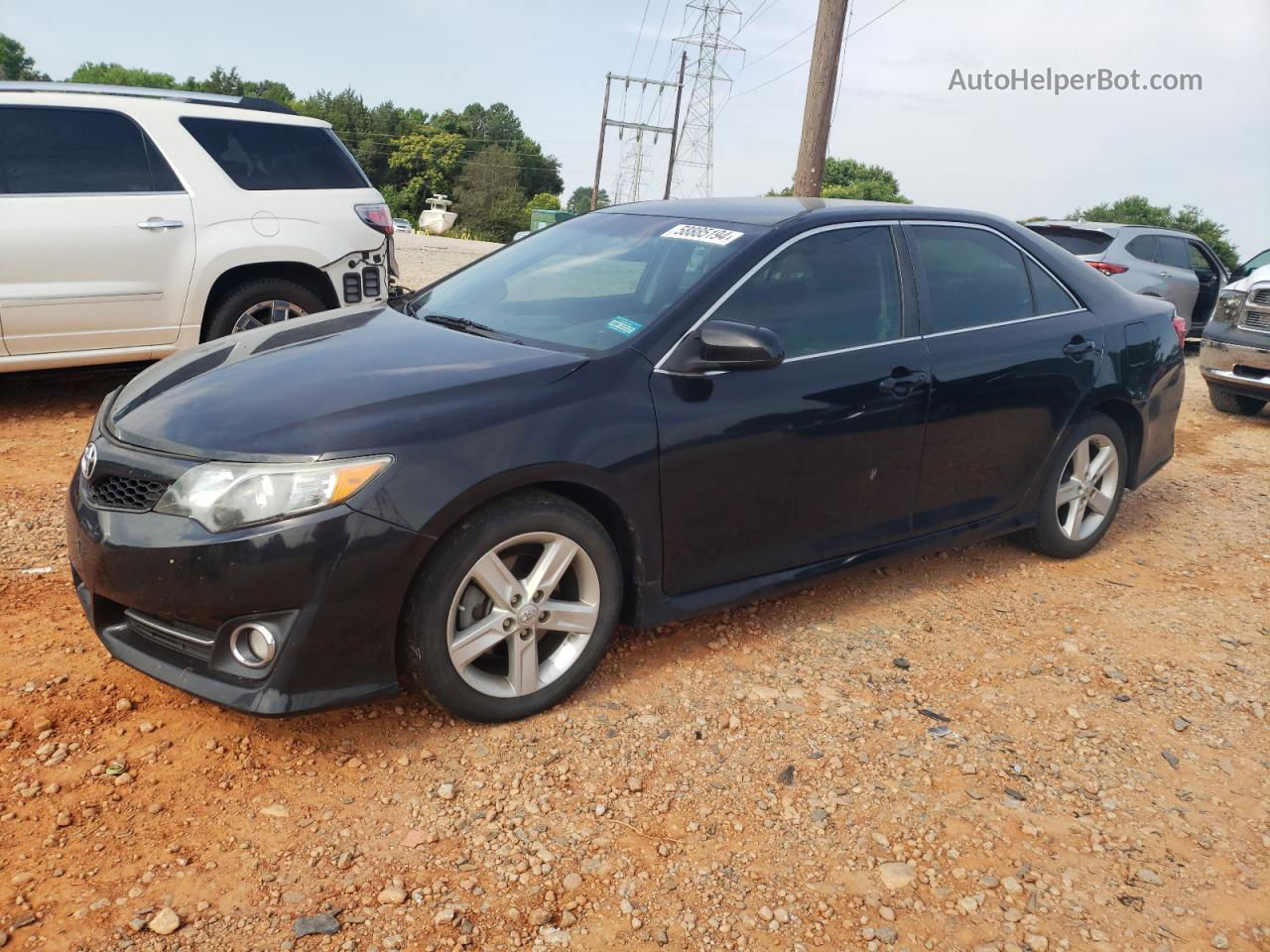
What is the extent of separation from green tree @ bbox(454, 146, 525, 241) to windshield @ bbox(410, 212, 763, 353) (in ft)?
189

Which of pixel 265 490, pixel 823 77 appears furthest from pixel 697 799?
pixel 823 77

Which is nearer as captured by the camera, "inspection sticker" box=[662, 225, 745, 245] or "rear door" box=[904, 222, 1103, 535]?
"inspection sticker" box=[662, 225, 745, 245]

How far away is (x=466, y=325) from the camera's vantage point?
12.3ft

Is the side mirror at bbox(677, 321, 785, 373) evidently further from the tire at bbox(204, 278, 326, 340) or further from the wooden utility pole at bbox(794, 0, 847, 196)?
the wooden utility pole at bbox(794, 0, 847, 196)

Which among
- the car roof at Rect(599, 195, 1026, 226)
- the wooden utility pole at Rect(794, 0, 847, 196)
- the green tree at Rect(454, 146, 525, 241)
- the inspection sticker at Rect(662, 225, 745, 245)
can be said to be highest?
the wooden utility pole at Rect(794, 0, 847, 196)

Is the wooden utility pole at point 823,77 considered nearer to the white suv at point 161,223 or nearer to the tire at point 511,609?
the white suv at point 161,223

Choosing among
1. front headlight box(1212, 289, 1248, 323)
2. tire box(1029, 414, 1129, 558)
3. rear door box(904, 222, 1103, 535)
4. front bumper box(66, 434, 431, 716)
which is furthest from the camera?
front headlight box(1212, 289, 1248, 323)

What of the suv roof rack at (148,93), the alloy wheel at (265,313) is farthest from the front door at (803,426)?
the suv roof rack at (148,93)

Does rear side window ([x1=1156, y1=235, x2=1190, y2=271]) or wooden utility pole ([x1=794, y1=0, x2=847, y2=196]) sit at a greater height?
wooden utility pole ([x1=794, y1=0, x2=847, y2=196])

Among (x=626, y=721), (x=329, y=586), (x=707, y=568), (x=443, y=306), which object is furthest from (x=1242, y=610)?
(x=329, y=586)

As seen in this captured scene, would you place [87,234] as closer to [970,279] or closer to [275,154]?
[275,154]

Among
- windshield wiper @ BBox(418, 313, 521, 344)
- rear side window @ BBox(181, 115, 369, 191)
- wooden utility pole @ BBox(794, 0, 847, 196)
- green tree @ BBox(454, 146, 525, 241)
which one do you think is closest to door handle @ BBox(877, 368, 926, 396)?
windshield wiper @ BBox(418, 313, 521, 344)

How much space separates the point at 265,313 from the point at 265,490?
4.31 meters

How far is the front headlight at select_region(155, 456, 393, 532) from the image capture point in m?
2.69
